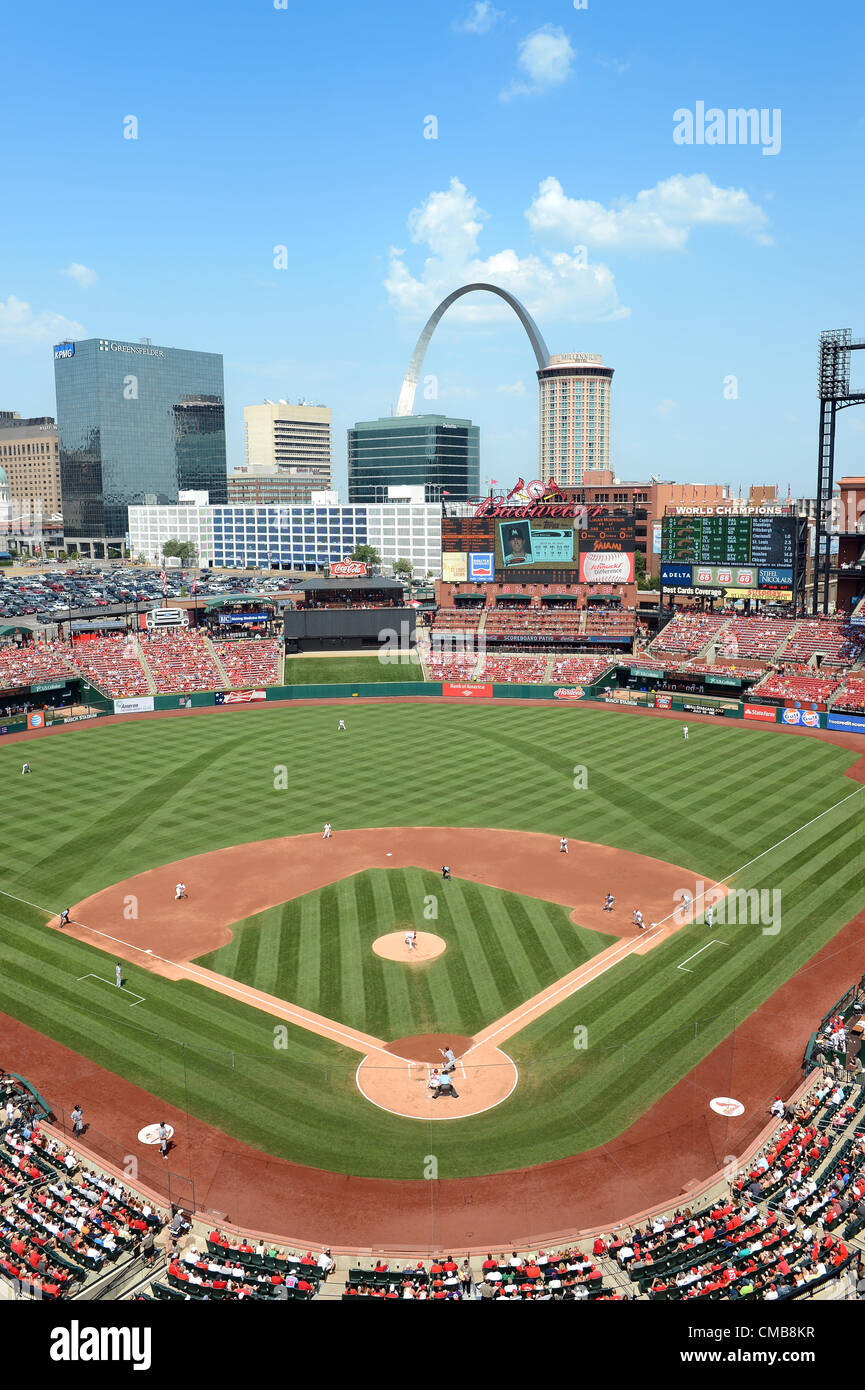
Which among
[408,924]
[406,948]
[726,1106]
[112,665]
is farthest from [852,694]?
[112,665]

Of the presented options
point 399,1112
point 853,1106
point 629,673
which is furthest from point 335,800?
point 629,673

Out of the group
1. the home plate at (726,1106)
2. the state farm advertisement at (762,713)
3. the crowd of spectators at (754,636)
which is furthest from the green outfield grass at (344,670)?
the home plate at (726,1106)

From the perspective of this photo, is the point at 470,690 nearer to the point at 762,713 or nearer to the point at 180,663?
the point at 762,713

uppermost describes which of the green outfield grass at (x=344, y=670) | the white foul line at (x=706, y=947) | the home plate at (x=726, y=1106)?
the green outfield grass at (x=344, y=670)

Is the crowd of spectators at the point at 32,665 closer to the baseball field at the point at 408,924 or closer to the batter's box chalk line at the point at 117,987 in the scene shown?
the baseball field at the point at 408,924

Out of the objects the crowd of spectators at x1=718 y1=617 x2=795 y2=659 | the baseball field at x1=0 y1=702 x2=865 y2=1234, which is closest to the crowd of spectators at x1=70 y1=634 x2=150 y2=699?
the baseball field at x1=0 y1=702 x2=865 y2=1234
